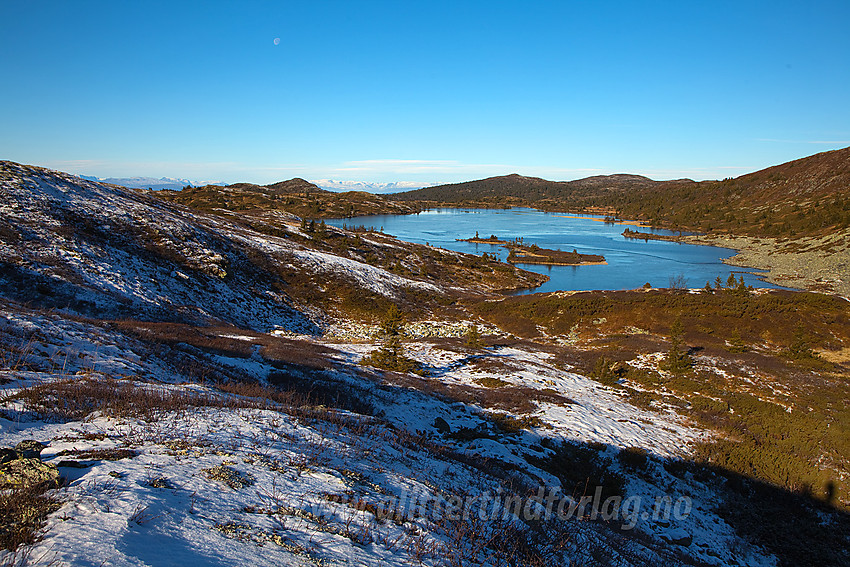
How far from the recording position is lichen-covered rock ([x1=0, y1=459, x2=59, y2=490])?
4156 mm

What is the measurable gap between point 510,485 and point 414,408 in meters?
7.51

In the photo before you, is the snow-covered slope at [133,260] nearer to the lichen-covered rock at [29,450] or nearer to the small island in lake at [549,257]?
the lichen-covered rock at [29,450]

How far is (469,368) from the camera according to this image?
81.6 ft

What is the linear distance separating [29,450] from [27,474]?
0.63 metres

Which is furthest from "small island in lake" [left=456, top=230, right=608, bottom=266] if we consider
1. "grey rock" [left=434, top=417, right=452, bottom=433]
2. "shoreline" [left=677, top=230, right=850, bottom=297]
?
"grey rock" [left=434, top=417, right=452, bottom=433]

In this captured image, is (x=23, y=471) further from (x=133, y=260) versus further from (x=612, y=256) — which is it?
(x=612, y=256)

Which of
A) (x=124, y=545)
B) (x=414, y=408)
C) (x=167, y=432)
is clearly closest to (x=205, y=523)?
(x=124, y=545)

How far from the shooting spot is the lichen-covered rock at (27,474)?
4.16 m

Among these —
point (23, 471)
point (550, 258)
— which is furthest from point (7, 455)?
point (550, 258)

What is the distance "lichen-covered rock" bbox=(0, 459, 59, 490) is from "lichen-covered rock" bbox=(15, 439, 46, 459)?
0.23 meters

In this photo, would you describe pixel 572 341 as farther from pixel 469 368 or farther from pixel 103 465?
pixel 103 465

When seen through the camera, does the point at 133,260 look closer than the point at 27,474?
No

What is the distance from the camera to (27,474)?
13.9 feet

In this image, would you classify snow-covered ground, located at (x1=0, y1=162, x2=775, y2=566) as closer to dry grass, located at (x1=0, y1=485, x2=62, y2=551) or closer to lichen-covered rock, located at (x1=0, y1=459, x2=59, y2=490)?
dry grass, located at (x1=0, y1=485, x2=62, y2=551)
